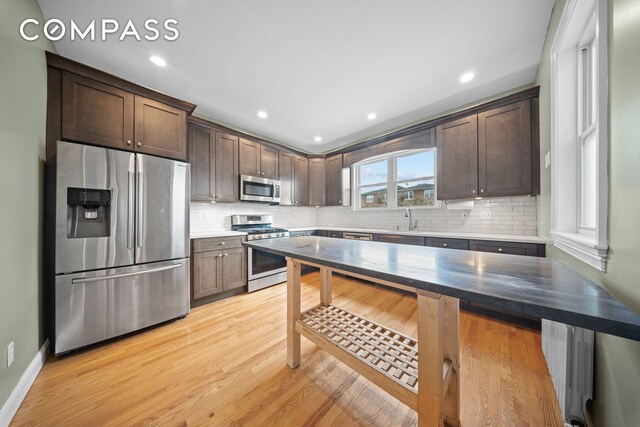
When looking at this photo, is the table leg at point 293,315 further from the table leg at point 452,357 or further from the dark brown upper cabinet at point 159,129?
the dark brown upper cabinet at point 159,129

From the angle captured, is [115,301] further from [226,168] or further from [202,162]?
[226,168]

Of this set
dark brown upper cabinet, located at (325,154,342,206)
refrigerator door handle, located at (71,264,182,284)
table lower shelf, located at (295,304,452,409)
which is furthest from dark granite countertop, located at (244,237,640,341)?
dark brown upper cabinet, located at (325,154,342,206)

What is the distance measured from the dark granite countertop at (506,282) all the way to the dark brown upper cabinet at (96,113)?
7.19 ft

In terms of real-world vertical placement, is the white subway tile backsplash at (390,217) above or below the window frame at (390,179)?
below

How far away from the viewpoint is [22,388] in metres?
1.34

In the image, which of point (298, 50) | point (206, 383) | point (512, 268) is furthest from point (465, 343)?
point (298, 50)

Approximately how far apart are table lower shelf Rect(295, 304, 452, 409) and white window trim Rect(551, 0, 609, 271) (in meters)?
0.92

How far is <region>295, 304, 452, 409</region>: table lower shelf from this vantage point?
1137mm

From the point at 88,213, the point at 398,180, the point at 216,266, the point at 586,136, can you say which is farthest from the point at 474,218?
the point at 88,213

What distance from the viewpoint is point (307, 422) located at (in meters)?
1.21

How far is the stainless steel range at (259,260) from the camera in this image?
10.4ft

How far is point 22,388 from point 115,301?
679 mm

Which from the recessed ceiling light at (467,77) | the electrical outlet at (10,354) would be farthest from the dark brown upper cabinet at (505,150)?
the electrical outlet at (10,354)

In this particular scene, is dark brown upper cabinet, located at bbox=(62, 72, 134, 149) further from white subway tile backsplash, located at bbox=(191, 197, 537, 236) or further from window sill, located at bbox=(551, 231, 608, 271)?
window sill, located at bbox=(551, 231, 608, 271)
